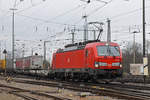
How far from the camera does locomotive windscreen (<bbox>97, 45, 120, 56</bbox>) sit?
2014cm

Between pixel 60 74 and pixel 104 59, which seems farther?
pixel 60 74

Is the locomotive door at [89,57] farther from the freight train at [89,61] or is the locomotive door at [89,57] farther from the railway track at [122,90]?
the railway track at [122,90]

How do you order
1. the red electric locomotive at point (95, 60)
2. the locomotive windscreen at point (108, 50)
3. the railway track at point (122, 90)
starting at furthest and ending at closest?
the locomotive windscreen at point (108, 50) → the red electric locomotive at point (95, 60) → the railway track at point (122, 90)

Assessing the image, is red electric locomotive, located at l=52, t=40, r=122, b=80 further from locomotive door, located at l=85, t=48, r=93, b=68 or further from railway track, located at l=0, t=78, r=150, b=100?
railway track, located at l=0, t=78, r=150, b=100

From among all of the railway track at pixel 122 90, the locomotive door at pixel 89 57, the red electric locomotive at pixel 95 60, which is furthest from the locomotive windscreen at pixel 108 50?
the railway track at pixel 122 90

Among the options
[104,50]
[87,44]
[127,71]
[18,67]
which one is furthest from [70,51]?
[18,67]

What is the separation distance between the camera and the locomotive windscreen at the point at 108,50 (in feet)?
66.1

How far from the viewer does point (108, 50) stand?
2044 cm

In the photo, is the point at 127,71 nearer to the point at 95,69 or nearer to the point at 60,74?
the point at 60,74

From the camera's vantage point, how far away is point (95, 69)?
19469 millimetres

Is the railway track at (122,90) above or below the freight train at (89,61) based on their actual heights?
below

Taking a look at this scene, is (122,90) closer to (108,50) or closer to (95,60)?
(95,60)

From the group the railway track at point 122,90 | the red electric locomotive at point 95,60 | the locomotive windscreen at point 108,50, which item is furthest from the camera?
the locomotive windscreen at point 108,50

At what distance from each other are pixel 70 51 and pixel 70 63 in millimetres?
1144
